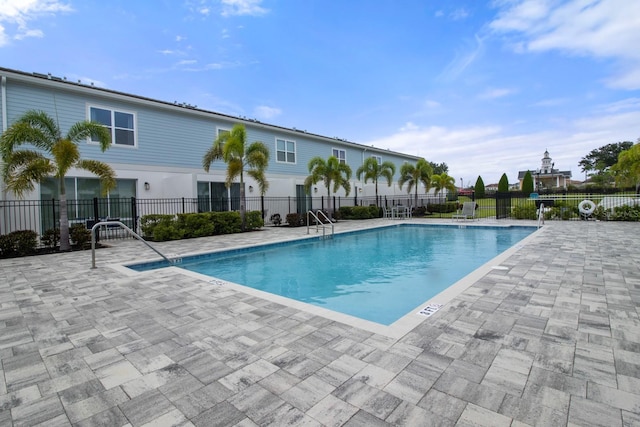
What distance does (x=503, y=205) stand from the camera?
61.0 feet

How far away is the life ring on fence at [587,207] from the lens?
15.5 m

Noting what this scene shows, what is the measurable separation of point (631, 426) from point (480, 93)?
17860 mm

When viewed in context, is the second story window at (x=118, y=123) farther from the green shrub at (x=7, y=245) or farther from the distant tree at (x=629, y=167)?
the distant tree at (x=629, y=167)

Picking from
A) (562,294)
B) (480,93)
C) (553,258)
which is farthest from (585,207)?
(562,294)

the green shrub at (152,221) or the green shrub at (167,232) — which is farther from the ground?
the green shrub at (152,221)

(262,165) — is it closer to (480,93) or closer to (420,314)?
(420,314)

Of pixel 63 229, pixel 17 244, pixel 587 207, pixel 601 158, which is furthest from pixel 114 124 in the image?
pixel 601 158

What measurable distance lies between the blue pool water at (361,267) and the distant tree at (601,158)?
190 ft

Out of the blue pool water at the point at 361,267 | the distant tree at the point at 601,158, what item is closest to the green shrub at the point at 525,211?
the blue pool water at the point at 361,267

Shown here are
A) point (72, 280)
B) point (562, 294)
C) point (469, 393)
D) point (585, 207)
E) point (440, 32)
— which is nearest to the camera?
point (469, 393)

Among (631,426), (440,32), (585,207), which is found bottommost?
(631,426)

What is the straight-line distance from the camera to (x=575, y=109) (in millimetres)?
17906

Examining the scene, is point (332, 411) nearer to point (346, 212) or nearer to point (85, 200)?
point (85, 200)

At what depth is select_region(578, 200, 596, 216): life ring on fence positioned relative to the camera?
50.8 ft
